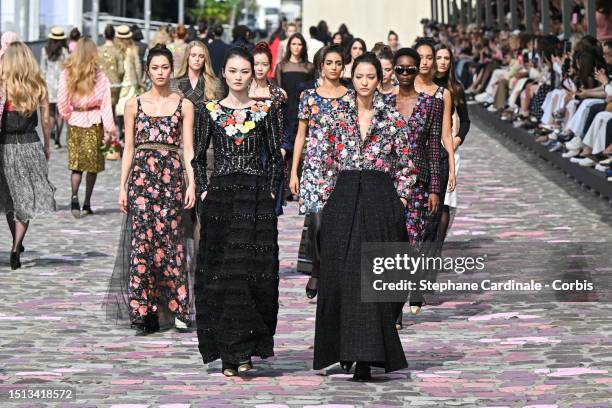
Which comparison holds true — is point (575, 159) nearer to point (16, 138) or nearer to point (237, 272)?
point (16, 138)

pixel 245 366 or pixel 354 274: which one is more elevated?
pixel 354 274

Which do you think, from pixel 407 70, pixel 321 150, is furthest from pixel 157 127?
pixel 407 70

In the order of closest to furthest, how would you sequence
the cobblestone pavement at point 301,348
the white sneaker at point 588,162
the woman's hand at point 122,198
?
the cobblestone pavement at point 301,348 < the woman's hand at point 122,198 < the white sneaker at point 588,162

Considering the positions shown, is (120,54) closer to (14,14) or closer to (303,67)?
(303,67)

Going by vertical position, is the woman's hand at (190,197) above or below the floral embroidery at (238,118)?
below

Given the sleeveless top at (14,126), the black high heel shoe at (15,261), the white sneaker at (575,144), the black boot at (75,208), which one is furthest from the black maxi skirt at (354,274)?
the white sneaker at (575,144)

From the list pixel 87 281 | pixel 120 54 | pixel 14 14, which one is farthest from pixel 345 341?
pixel 14 14

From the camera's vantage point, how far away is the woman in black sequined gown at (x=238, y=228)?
9391 millimetres

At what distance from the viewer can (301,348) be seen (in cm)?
1034

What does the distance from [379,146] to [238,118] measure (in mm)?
822

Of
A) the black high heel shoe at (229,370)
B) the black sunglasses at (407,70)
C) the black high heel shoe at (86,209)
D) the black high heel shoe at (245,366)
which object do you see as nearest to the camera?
the black high heel shoe at (229,370)

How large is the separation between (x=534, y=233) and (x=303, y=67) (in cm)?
310

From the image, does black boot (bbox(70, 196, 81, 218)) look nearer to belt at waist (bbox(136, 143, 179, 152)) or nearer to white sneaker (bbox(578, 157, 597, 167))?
white sneaker (bbox(578, 157, 597, 167))

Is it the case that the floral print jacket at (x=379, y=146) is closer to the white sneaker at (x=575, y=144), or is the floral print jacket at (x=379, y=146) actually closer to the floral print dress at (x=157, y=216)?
the floral print dress at (x=157, y=216)
